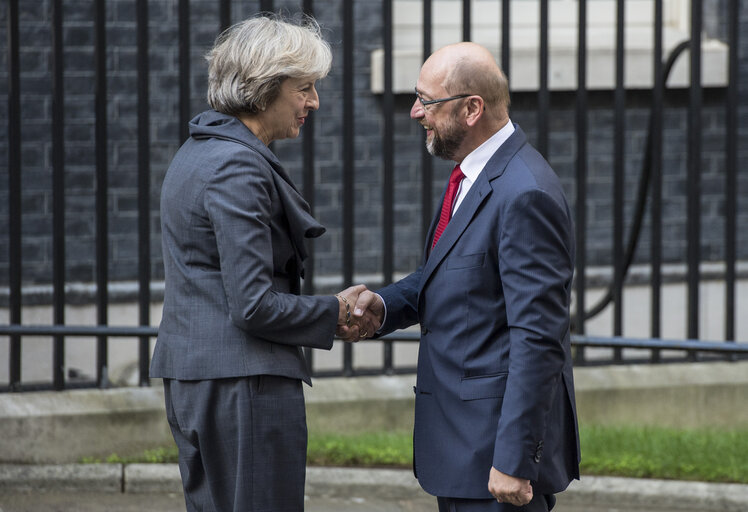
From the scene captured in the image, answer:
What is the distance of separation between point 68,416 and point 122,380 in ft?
4.38

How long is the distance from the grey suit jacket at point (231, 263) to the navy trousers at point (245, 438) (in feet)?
0.16

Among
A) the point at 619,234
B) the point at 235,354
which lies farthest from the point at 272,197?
the point at 619,234

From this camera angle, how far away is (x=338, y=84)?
658cm

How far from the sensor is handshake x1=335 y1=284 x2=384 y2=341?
9.57 feet

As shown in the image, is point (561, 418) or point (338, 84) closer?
point (561, 418)

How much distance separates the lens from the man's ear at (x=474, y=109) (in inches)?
108

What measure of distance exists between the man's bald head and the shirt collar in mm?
56

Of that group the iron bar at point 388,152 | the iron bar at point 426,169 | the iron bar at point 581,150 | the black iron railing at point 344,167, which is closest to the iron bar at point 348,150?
the black iron railing at point 344,167

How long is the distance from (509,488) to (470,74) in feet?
3.39

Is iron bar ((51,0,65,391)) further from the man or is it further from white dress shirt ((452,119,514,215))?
white dress shirt ((452,119,514,215))

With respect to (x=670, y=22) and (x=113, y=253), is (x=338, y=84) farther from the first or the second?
(x=670, y=22)

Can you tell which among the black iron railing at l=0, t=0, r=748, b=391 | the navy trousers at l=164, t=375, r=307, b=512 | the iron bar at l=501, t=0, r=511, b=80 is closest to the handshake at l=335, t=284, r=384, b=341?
the navy trousers at l=164, t=375, r=307, b=512

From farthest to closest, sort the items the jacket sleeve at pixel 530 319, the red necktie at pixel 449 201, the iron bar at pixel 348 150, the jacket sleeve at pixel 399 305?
the iron bar at pixel 348 150, the jacket sleeve at pixel 399 305, the red necktie at pixel 449 201, the jacket sleeve at pixel 530 319

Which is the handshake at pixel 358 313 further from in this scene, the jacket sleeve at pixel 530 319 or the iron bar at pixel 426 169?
the iron bar at pixel 426 169
